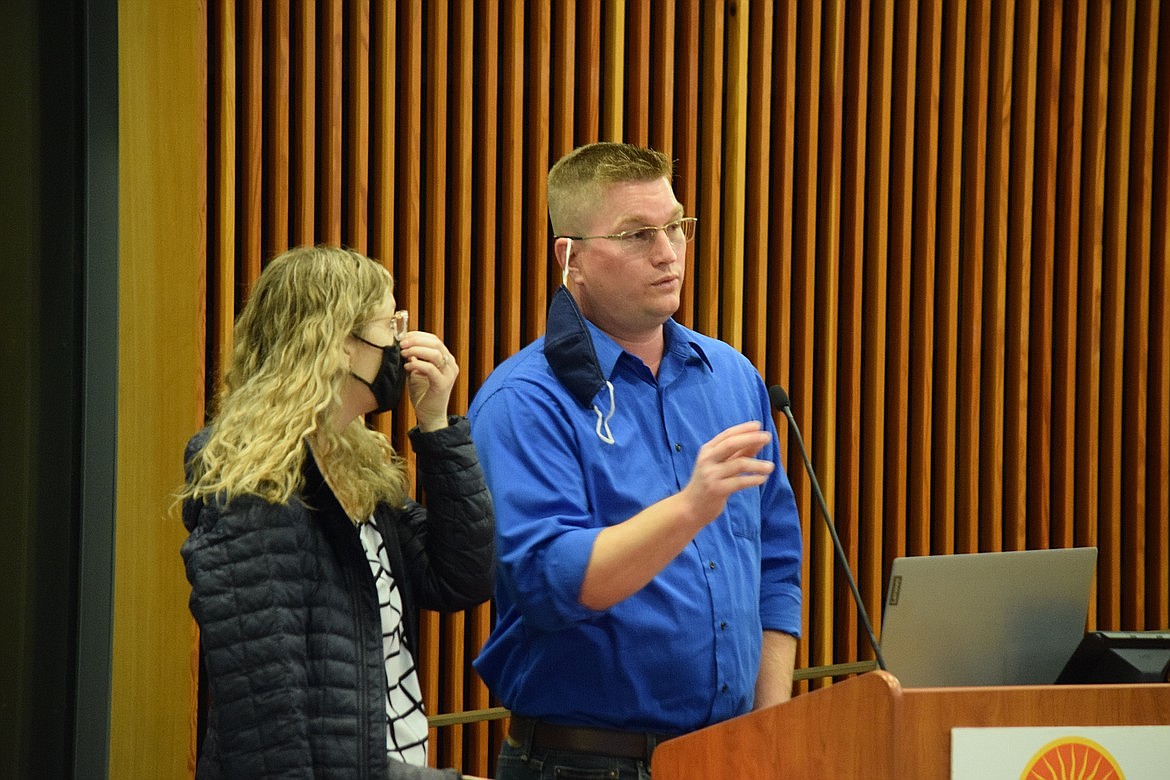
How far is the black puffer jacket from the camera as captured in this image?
179 cm

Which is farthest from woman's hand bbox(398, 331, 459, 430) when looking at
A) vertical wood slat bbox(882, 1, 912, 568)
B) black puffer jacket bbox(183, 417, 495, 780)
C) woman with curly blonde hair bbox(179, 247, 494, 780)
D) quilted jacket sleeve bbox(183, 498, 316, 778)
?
vertical wood slat bbox(882, 1, 912, 568)

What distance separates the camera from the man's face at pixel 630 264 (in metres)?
2.31

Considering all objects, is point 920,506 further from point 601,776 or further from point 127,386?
point 127,386

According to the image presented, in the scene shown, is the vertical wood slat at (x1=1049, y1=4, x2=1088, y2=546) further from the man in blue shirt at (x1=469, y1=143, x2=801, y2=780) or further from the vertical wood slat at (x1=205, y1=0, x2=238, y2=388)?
the vertical wood slat at (x1=205, y1=0, x2=238, y2=388)

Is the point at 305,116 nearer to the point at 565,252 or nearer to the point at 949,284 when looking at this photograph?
the point at 565,252

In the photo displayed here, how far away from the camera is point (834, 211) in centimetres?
366

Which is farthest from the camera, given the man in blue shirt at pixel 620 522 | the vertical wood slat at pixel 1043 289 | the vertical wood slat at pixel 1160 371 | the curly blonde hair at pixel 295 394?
the vertical wood slat at pixel 1160 371

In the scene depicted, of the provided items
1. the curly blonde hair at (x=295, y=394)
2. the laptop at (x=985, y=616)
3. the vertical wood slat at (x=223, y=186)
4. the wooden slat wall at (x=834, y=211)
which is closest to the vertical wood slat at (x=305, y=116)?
the wooden slat wall at (x=834, y=211)

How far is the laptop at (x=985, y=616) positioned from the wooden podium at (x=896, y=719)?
0.58 m

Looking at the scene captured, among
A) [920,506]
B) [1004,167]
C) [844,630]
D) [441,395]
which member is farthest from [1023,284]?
[441,395]

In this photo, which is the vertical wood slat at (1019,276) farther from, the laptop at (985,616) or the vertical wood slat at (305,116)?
the vertical wood slat at (305,116)

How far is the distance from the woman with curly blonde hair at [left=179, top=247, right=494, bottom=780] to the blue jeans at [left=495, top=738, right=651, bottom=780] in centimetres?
23

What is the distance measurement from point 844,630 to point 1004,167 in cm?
141

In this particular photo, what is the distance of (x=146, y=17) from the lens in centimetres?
286
